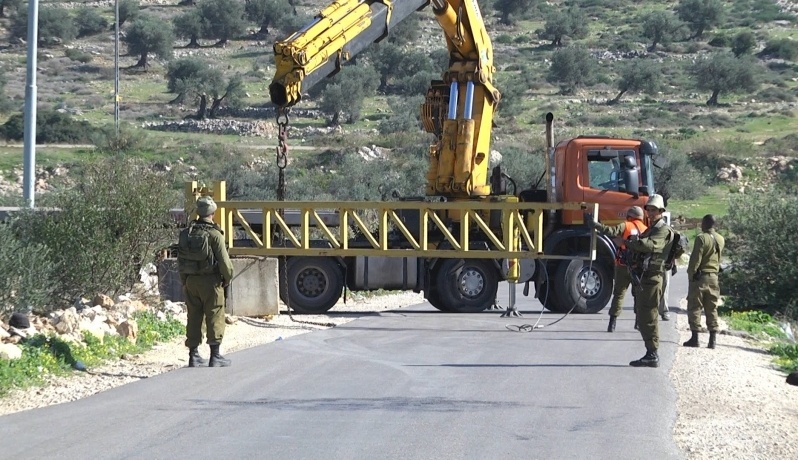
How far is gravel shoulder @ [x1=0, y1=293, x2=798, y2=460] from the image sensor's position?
9.63m

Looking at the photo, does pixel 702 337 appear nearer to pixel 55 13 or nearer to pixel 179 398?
pixel 179 398

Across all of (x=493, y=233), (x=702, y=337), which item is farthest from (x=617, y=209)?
(x=702, y=337)

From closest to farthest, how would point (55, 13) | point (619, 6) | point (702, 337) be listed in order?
point (702, 337) → point (55, 13) → point (619, 6)

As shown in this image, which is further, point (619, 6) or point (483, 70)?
point (619, 6)

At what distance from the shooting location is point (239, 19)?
92875mm

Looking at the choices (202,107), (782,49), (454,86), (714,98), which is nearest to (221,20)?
(202,107)

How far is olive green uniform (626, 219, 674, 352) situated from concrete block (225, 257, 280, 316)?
23.2 feet

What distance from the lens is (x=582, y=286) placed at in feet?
70.6

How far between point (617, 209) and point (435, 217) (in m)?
3.33

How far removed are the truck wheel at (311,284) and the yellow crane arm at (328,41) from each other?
115 inches

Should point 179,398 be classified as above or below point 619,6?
below

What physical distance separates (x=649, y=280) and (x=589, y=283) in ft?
25.4

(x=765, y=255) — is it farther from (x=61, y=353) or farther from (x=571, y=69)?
(x=571, y=69)

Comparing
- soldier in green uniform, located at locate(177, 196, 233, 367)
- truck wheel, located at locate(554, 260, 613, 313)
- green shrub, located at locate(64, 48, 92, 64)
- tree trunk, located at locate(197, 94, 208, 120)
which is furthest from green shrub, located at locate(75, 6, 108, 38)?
soldier in green uniform, located at locate(177, 196, 233, 367)
